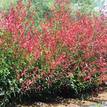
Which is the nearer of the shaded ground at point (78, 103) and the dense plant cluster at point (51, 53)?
the dense plant cluster at point (51, 53)

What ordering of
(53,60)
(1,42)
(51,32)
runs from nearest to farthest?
(1,42), (53,60), (51,32)

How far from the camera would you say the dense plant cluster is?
819 cm

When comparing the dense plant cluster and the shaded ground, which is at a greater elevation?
the dense plant cluster

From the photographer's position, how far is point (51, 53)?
344 inches

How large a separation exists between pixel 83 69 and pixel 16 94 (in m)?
2.00

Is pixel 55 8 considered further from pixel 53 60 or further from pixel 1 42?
pixel 1 42

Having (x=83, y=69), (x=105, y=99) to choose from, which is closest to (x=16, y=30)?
(x=83, y=69)

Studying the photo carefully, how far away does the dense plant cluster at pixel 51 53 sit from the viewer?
819 centimetres

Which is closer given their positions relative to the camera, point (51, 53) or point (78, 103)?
point (51, 53)

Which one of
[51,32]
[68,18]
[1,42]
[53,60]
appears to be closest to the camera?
[1,42]

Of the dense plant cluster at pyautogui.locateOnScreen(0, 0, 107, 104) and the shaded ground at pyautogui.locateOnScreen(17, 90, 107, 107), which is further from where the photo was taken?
the shaded ground at pyautogui.locateOnScreen(17, 90, 107, 107)

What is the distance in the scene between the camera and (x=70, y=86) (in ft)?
31.1

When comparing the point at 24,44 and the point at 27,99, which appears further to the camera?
the point at 27,99

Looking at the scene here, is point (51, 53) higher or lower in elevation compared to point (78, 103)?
higher
